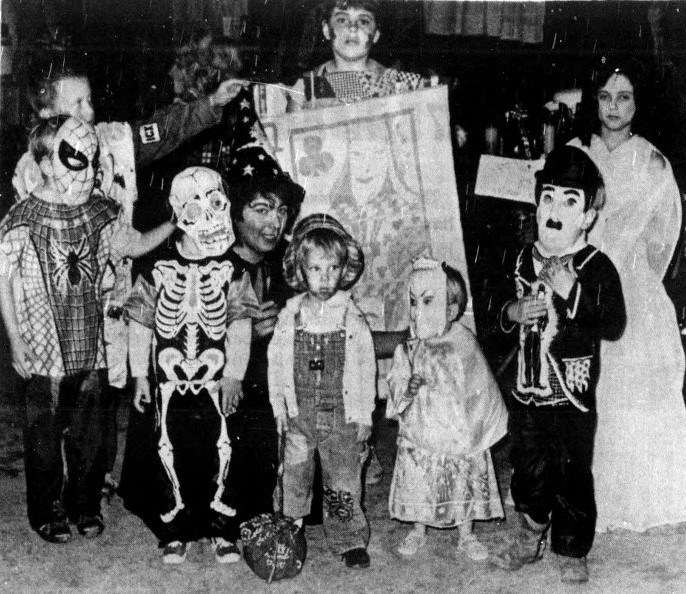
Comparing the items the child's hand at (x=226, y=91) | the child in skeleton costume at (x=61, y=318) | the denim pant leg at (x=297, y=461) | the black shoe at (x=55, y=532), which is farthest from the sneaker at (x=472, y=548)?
the child's hand at (x=226, y=91)

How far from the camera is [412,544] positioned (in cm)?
398

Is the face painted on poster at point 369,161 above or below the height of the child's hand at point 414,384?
above

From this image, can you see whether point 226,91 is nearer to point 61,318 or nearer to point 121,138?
point 121,138

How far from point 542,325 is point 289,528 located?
A: 4.43ft

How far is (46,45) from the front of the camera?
3984 mm

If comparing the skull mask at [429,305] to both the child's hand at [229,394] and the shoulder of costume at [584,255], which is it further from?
the child's hand at [229,394]

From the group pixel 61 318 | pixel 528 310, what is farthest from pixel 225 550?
pixel 528 310

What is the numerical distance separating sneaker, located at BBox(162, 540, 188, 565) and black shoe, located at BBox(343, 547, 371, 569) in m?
0.68

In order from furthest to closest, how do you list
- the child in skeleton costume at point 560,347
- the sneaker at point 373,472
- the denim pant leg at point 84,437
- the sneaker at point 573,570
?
the sneaker at point 373,472 → the denim pant leg at point 84,437 → the child in skeleton costume at point 560,347 → the sneaker at point 573,570

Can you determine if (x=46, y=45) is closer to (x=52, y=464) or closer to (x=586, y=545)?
(x=52, y=464)

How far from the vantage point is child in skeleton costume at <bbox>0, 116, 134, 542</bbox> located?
13.0ft

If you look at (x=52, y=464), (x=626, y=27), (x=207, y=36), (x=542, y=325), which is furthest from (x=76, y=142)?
(x=626, y=27)

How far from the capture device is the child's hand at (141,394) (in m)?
4.02

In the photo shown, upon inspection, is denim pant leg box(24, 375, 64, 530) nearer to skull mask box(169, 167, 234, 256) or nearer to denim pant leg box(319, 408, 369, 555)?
skull mask box(169, 167, 234, 256)
